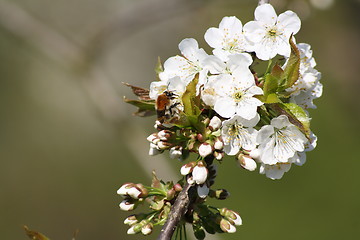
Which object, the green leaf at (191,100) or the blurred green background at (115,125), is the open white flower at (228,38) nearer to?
the green leaf at (191,100)

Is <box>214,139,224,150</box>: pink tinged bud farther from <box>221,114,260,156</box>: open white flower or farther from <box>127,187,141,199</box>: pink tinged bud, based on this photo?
<box>127,187,141,199</box>: pink tinged bud

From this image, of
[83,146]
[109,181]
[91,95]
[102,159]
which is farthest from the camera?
[83,146]

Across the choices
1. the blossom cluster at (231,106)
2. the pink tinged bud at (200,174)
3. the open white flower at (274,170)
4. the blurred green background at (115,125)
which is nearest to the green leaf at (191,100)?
the blossom cluster at (231,106)

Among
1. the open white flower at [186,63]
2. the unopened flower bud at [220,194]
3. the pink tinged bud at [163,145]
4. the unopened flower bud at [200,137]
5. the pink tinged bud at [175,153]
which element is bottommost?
the unopened flower bud at [220,194]

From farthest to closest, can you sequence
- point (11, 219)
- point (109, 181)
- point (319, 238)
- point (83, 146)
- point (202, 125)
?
1. point (83, 146)
2. point (109, 181)
3. point (11, 219)
4. point (319, 238)
5. point (202, 125)

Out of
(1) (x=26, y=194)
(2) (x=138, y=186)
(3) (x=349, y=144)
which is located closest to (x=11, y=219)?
(1) (x=26, y=194)

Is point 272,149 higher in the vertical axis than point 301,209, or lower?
lower

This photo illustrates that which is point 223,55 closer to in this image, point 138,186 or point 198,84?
point 198,84
